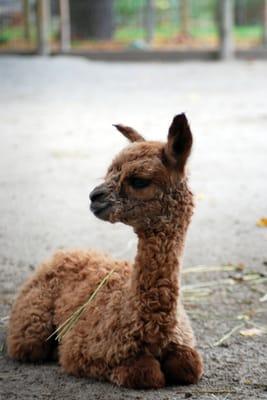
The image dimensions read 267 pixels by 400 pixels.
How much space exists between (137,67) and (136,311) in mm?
13571

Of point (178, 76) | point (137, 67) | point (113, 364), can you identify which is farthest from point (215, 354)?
point (137, 67)

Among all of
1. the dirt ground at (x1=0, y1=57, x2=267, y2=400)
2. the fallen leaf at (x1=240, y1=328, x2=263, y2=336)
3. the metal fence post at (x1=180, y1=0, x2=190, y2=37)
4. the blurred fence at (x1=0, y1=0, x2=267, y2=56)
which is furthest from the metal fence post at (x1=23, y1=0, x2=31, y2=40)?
the fallen leaf at (x1=240, y1=328, x2=263, y2=336)

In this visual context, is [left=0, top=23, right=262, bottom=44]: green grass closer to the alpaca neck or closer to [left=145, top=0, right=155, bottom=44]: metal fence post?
[left=145, top=0, right=155, bottom=44]: metal fence post

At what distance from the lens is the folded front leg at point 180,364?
11.6ft

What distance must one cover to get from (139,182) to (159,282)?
0.37 meters

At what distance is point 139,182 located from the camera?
3434 mm

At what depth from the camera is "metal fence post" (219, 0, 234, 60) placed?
16938mm

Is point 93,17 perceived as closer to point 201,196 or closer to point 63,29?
point 63,29

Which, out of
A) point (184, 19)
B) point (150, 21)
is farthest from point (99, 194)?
point (184, 19)

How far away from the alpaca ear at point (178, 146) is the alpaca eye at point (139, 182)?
0.35 ft

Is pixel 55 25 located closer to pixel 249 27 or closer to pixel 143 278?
pixel 249 27

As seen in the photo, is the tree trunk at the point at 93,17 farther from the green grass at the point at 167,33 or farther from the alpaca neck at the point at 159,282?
the alpaca neck at the point at 159,282

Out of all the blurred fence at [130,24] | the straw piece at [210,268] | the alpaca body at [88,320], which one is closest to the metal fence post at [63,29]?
the blurred fence at [130,24]

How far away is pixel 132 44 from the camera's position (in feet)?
64.0
